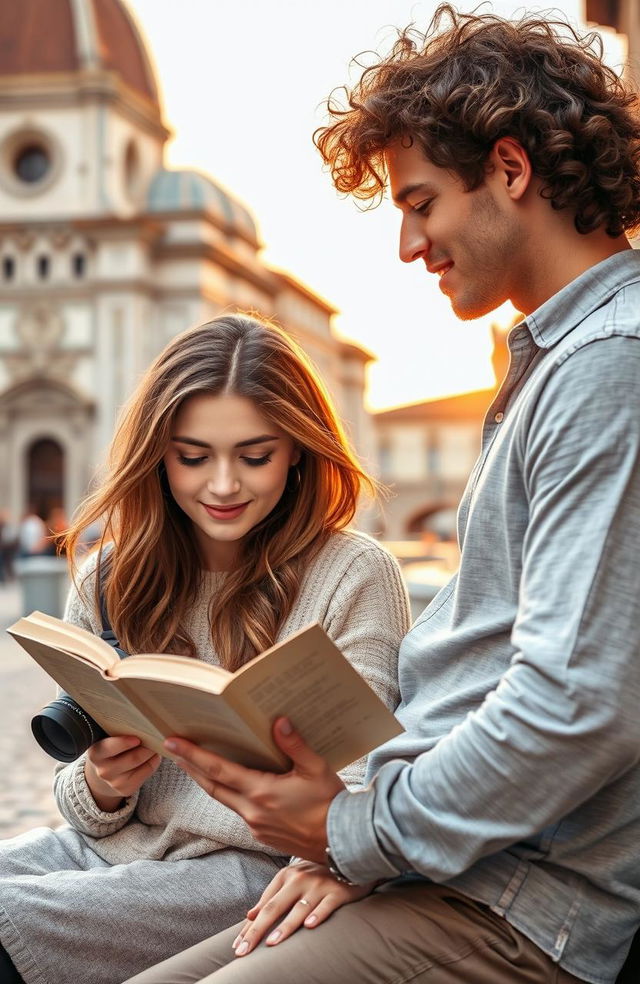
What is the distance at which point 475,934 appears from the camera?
1.92 meters

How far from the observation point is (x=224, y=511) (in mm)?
2678

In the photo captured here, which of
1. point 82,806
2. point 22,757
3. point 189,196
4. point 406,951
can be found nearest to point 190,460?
point 82,806

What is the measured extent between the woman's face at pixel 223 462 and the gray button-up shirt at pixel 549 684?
2.36 ft

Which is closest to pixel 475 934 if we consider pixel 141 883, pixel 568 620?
pixel 568 620

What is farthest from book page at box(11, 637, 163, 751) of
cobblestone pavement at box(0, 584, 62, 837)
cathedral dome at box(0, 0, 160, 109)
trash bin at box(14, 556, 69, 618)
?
cathedral dome at box(0, 0, 160, 109)

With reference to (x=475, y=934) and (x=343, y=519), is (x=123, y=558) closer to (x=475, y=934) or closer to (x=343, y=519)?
(x=343, y=519)

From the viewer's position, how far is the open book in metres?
1.79

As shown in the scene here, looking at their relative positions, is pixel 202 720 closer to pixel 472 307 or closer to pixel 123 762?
pixel 123 762

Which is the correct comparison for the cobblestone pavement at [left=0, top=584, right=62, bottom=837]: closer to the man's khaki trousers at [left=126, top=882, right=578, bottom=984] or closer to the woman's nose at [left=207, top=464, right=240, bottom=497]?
the woman's nose at [left=207, top=464, right=240, bottom=497]

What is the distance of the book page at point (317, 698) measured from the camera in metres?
1.77

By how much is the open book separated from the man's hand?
0.02 m

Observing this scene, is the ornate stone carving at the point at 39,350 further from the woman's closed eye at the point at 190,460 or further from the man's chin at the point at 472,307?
the man's chin at the point at 472,307

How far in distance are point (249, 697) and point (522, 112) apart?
1.00m

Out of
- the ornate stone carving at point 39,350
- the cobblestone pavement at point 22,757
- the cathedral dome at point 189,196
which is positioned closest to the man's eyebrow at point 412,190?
Result: the cobblestone pavement at point 22,757
